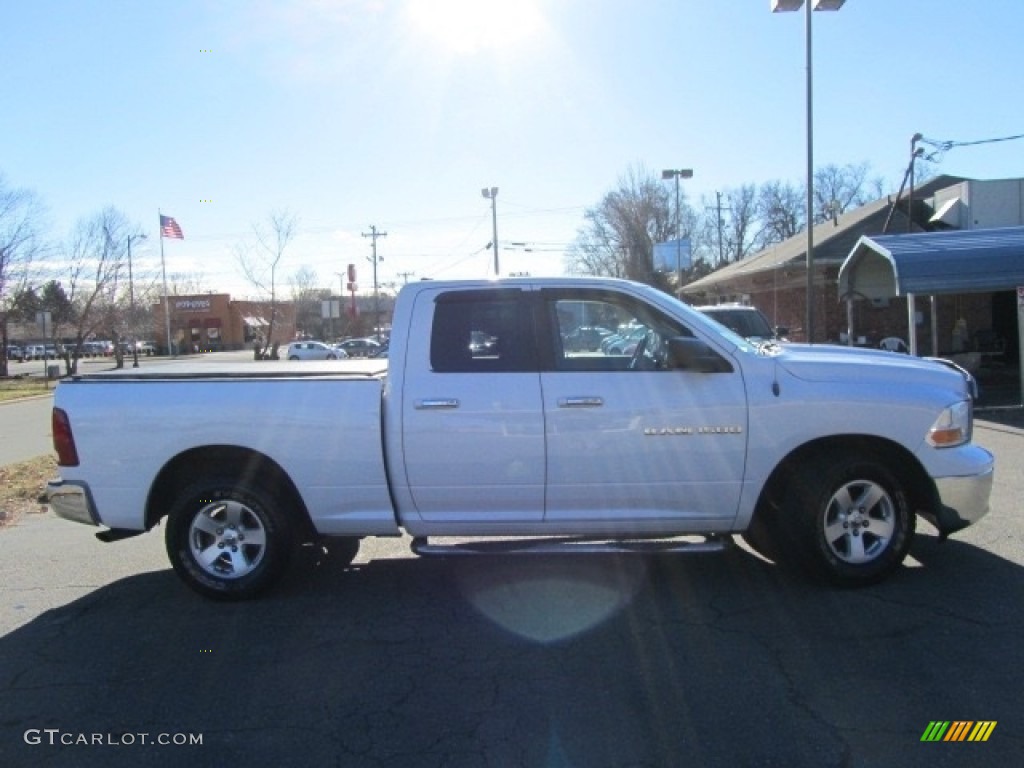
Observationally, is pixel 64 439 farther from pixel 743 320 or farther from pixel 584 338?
pixel 743 320

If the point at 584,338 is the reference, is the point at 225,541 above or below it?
below

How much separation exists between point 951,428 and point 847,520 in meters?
0.82

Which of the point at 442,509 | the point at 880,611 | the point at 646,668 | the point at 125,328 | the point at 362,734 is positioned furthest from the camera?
the point at 125,328

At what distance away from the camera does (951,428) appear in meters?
4.65

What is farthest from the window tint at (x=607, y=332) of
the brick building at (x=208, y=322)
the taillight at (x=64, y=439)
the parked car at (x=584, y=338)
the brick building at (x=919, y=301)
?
the brick building at (x=208, y=322)

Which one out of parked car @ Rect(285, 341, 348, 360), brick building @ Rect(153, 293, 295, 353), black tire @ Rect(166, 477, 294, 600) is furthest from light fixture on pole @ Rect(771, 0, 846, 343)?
brick building @ Rect(153, 293, 295, 353)

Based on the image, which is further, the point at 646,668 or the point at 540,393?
the point at 540,393

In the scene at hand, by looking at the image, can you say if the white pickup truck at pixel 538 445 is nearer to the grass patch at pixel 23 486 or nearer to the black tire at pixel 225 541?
the black tire at pixel 225 541

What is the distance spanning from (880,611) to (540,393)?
7.52ft

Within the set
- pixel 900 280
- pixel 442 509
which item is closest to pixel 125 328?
pixel 900 280

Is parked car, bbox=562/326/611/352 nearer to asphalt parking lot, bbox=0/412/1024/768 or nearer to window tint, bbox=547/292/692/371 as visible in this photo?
window tint, bbox=547/292/692/371

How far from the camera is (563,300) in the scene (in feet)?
15.9

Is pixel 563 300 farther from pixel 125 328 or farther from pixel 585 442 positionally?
pixel 125 328

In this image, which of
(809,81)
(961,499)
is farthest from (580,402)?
(809,81)
